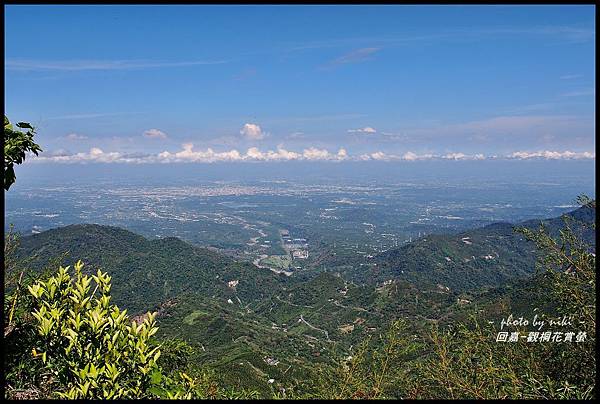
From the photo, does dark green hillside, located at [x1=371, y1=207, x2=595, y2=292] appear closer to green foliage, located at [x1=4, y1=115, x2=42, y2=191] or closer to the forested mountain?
the forested mountain

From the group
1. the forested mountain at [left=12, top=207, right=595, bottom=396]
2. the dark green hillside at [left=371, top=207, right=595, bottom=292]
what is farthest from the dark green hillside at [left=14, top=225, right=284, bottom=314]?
the dark green hillside at [left=371, top=207, right=595, bottom=292]

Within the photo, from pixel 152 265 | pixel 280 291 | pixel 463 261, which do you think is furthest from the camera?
pixel 463 261

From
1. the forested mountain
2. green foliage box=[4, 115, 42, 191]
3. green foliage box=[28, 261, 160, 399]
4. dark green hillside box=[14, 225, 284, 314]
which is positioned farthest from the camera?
dark green hillside box=[14, 225, 284, 314]

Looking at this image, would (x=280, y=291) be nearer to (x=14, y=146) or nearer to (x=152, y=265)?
(x=152, y=265)

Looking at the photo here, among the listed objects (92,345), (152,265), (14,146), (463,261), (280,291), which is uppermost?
(14,146)

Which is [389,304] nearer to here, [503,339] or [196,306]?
[196,306]

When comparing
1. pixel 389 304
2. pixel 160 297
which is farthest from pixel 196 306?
pixel 389 304

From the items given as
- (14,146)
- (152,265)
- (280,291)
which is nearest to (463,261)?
(280,291)
